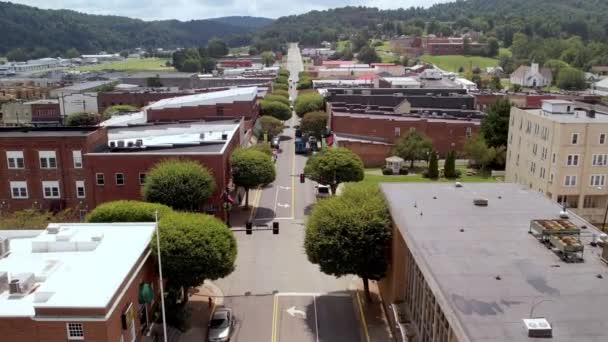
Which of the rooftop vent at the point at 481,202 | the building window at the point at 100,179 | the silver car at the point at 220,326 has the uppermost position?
the rooftop vent at the point at 481,202

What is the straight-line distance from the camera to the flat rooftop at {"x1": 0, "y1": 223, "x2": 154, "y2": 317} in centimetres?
2309

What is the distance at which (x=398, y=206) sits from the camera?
100 feet

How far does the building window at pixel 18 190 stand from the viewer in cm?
4850

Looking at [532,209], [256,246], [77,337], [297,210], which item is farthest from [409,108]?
[77,337]

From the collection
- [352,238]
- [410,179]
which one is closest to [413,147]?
[410,179]

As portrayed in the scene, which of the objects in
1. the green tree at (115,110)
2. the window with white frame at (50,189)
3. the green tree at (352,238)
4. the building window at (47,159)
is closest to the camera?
the green tree at (352,238)

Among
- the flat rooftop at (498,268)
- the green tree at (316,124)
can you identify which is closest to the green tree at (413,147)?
the green tree at (316,124)

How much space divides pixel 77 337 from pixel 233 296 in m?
13.5

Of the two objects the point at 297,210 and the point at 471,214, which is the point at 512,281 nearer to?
the point at 471,214

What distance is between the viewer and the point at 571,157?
50.5m

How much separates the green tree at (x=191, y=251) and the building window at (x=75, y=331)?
6975 millimetres

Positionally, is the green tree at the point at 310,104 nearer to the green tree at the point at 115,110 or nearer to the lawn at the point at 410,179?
the lawn at the point at 410,179

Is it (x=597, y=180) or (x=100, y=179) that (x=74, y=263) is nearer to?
(x=100, y=179)

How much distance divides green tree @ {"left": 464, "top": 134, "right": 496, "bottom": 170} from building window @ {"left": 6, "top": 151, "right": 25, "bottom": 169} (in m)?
51.8
